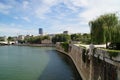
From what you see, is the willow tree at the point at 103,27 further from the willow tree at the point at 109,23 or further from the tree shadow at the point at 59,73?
the tree shadow at the point at 59,73

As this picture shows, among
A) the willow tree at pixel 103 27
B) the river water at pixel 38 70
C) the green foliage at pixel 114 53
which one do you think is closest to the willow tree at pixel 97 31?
the willow tree at pixel 103 27

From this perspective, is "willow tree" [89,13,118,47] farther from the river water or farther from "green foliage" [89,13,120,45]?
the river water

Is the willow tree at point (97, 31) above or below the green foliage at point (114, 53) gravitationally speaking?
above

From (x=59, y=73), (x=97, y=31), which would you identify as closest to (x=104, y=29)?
(x=97, y=31)

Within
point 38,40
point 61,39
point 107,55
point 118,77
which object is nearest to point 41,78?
point 107,55

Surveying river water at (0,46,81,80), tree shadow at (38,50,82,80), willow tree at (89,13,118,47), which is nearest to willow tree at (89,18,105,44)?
willow tree at (89,13,118,47)

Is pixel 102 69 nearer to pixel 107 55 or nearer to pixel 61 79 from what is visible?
pixel 107 55

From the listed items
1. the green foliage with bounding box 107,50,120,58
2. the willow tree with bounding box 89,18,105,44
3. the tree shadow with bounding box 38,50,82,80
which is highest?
the willow tree with bounding box 89,18,105,44

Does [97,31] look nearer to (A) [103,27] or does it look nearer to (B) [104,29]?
(A) [103,27]

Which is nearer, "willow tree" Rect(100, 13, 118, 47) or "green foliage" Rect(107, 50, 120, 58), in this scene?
"green foliage" Rect(107, 50, 120, 58)

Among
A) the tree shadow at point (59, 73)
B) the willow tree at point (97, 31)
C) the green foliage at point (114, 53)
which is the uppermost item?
the willow tree at point (97, 31)

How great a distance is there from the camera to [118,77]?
11.5 metres

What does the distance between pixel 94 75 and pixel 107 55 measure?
15.9ft

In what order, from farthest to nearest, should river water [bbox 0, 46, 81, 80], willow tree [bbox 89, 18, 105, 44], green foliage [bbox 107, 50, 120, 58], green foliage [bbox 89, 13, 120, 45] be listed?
1. river water [bbox 0, 46, 81, 80]
2. willow tree [bbox 89, 18, 105, 44]
3. green foliage [bbox 89, 13, 120, 45]
4. green foliage [bbox 107, 50, 120, 58]
